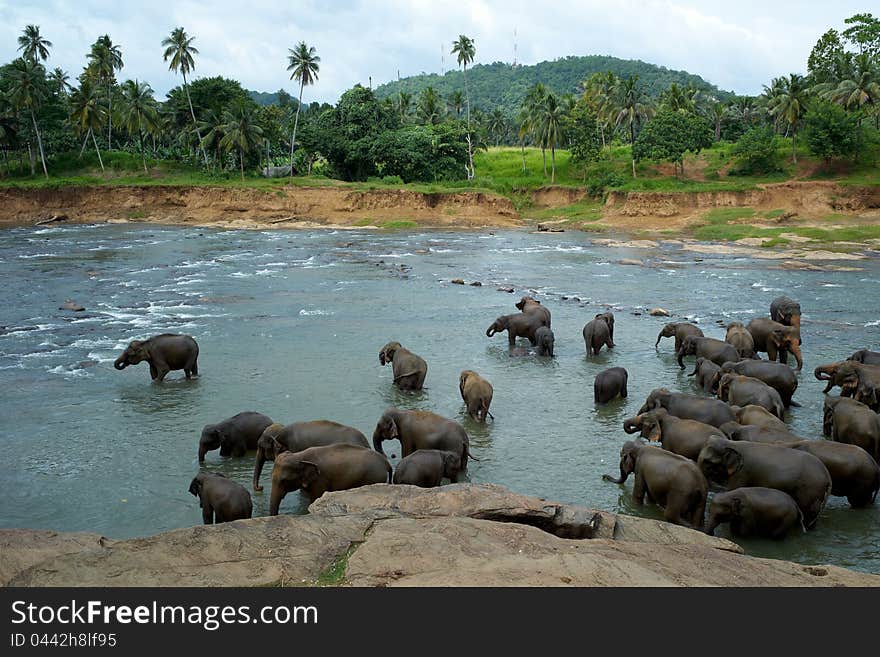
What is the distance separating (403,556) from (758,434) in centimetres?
693

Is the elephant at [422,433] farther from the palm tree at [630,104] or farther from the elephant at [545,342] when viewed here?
the palm tree at [630,104]

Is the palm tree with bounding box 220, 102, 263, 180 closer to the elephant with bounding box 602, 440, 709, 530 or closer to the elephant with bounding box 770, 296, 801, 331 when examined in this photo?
the elephant with bounding box 770, 296, 801, 331

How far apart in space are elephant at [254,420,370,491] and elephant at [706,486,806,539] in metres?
4.87

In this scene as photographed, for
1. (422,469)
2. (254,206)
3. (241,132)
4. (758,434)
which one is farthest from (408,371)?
(241,132)

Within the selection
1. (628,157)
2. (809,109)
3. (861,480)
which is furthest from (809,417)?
(628,157)

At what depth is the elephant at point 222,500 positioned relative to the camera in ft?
31.5

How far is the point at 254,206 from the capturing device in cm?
6612

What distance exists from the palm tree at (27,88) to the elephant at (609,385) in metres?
72.2

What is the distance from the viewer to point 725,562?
276 inches

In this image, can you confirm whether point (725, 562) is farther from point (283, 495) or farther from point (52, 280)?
point (52, 280)

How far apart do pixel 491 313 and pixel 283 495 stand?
16.6 metres

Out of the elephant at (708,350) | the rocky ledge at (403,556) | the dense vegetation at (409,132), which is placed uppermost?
the dense vegetation at (409,132)

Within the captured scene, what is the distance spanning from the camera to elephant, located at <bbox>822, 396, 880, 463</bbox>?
1170cm

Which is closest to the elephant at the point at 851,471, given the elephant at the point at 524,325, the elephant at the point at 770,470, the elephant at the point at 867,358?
the elephant at the point at 770,470
